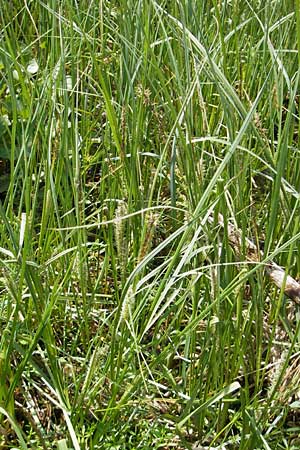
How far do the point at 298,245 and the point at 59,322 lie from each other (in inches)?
17.8

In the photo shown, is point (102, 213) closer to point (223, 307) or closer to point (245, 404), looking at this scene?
point (223, 307)

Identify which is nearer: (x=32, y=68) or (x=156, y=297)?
(x=156, y=297)

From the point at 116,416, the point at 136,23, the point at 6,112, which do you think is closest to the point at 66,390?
the point at 116,416

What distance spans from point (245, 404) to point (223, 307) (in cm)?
16

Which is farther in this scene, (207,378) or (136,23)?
(136,23)

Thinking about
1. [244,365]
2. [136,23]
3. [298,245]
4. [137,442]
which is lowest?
[137,442]

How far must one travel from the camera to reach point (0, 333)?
1.31 meters

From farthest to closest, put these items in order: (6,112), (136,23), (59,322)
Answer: (6,112) → (136,23) → (59,322)

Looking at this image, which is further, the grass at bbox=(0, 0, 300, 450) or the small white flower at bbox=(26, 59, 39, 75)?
the small white flower at bbox=(26, 59, 39, 75)

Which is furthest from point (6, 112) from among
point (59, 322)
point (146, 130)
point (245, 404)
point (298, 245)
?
point (245, 404)

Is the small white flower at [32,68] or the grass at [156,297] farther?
the small white flower at [32,68]

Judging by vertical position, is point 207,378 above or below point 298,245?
below

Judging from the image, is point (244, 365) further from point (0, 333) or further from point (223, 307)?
point (0, 333)

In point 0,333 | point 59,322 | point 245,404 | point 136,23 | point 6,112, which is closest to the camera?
point 245,404
